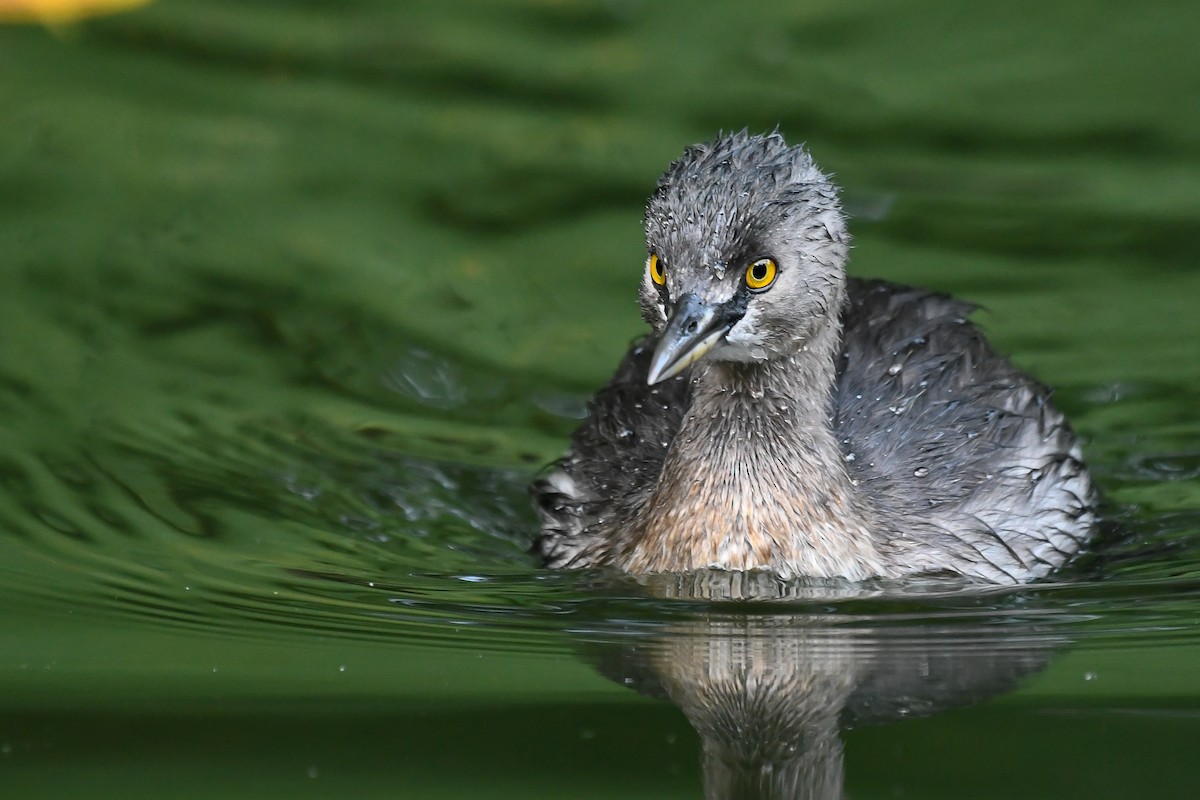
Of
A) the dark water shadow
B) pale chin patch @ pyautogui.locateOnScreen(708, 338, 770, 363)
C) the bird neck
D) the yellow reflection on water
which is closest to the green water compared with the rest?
the dark water shadow

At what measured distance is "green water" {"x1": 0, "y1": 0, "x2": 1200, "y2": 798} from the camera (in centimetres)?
573

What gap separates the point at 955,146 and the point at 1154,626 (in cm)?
574

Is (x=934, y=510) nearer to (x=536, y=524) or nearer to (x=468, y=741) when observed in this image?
(x=536, y=524)

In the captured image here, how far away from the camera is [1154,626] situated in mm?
6586

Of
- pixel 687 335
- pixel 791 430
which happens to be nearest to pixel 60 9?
pixel 791 430

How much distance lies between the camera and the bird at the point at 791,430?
22.2 feet

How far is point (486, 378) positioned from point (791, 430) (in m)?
2.82

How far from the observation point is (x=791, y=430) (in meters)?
7.21

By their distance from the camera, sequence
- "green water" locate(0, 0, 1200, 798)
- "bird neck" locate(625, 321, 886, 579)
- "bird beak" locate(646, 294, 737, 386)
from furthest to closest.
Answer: "bird neck" locate(625, 321, 886, 579) → "bird beak" locate(646, 294, 737, 386) → "green water" locate(0, 0, 1200, 798)

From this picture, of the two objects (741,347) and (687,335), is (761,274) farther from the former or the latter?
(687,335)

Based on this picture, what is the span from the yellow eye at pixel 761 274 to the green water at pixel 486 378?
1.16 meters

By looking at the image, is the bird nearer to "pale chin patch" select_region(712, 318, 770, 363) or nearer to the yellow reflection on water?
"pale chin patch" select_region(712, 318, 770, 363)

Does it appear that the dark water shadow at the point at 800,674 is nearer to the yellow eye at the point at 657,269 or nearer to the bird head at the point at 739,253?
the bird head at the point at 739,253

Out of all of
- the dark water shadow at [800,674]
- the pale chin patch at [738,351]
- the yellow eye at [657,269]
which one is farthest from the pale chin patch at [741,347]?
the dark water shadow at [800,674]
